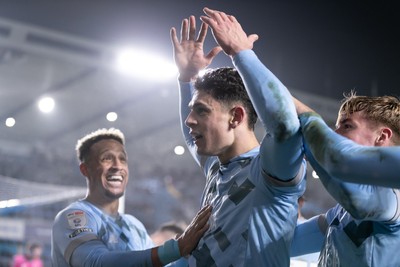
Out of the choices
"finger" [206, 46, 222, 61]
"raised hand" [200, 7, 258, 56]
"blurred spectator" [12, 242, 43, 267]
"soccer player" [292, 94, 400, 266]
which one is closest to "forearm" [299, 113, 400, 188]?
"soccer player" [292, 94, 400, 266]

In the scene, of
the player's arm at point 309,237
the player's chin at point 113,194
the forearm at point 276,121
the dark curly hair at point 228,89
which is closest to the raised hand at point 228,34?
the forearm at point 276,121

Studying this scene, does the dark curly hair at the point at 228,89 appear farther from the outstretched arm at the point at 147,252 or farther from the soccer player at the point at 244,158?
the outstretched arm at the point at 147,252

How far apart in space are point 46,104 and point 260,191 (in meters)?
12.1

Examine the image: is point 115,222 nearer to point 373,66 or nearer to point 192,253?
point 192,253

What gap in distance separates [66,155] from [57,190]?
6867mm

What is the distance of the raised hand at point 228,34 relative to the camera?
7.50 ft

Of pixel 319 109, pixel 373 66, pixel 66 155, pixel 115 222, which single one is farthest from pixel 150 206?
pixel 115 222

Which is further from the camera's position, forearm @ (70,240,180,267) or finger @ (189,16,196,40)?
finger @ (189,16,196,40)

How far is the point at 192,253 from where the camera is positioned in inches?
101

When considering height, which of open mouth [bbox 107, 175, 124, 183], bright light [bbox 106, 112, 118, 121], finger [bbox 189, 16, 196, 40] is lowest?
open mouth [bbox 107, 175, 124, 183]

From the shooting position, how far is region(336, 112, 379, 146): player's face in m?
2.24

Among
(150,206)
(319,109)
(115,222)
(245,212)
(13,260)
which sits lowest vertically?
(245,212)

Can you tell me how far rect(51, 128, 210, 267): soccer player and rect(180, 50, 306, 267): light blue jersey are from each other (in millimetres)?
120

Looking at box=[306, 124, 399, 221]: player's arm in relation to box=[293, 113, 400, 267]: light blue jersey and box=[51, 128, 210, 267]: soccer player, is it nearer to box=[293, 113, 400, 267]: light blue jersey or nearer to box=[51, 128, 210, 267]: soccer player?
box=[293, 113, 400, 267]: light blue jersey
